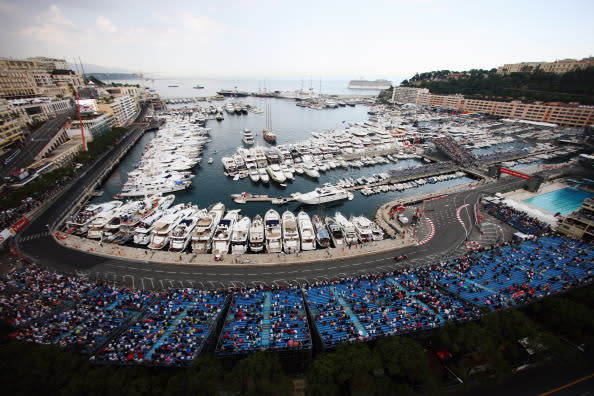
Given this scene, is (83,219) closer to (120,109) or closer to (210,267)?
(210,267)

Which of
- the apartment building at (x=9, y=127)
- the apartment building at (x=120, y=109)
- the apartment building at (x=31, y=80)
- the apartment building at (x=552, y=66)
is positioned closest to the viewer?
the apartment building at (x=9, y=127)

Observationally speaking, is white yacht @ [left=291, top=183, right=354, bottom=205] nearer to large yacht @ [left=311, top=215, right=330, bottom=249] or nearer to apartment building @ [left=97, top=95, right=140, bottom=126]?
large yacht @ [left=311, top=215, right=330, bottom=249]

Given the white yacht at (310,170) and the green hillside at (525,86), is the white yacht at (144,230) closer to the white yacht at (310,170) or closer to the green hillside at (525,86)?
the white yacht at (310,170)

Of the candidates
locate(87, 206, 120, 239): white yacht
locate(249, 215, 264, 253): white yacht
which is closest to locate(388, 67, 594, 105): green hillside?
locate(249, 215, 264, 253): white yacht

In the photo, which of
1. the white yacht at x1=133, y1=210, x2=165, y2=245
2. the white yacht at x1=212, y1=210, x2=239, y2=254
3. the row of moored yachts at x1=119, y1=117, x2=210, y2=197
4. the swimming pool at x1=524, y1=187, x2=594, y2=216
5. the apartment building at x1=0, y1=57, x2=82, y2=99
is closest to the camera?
the white yacht at x1=212, y1=210, x2=239, y2=254

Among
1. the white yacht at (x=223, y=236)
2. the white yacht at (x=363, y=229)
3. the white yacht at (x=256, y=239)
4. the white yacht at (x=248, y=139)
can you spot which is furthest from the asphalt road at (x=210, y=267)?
the white yacht at (x=248, y=139)

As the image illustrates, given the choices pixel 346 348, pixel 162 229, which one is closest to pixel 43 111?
pixel 162 229
